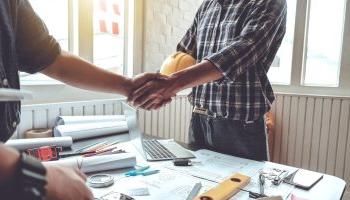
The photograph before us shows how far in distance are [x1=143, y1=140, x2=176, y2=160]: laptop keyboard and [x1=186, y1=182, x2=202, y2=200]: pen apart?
28 centimetres

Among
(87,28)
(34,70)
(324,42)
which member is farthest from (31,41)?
(324,42)

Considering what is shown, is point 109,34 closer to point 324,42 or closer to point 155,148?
point 155,148

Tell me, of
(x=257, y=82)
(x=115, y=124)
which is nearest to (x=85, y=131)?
(x=115, y=124)

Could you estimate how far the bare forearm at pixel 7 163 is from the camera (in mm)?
385

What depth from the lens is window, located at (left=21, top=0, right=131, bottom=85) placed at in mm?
2139

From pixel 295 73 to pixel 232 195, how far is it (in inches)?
78.4

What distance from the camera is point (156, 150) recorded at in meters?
1.22

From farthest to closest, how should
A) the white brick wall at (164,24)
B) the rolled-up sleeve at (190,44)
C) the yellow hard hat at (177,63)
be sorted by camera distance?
the white brick wall at (164,24)
the rolled-up sleeve at (190,44)
the yellow hard hat at (177,63)

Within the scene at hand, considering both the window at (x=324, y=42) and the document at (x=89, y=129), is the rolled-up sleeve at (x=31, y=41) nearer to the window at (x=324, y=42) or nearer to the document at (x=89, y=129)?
the document at (x=89, y=129)

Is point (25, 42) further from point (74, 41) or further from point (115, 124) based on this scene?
point (74, 41)

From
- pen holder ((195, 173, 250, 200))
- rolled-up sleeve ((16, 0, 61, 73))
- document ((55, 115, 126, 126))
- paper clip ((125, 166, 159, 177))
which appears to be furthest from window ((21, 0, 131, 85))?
pen holder ((195, 173, 250, 200))

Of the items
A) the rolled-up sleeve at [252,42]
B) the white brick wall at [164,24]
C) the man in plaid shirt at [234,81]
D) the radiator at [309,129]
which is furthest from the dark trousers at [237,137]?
the white brick wall at [164,24]

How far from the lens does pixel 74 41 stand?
88.7 inches

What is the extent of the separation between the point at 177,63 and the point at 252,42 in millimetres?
378
